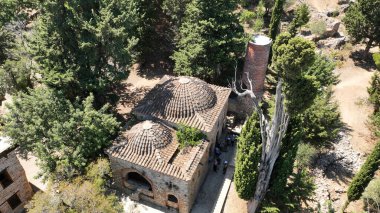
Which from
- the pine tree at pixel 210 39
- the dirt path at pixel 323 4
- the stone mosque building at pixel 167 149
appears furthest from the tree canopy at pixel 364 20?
the stone mosque building at pixel 167 149

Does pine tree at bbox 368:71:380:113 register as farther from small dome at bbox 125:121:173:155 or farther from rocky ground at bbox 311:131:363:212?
small dome at bbox 125:121:173:155

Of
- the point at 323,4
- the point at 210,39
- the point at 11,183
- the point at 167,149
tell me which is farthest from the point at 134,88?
the point at 323,4

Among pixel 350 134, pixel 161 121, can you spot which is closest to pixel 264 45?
pixel 161 121

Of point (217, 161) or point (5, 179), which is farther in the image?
point (217, 161)

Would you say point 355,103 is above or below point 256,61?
below

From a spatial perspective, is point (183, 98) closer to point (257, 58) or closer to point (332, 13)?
point (257, 58)

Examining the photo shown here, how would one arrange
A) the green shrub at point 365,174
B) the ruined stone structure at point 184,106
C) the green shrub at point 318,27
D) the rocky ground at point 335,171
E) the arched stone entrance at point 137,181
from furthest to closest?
the green shrub at point 318,27, the rocky ground at point 335,171, the ruined stone structure at point 184,106, the arched stone entrance at point 137,181, the green shrub at point 365,174

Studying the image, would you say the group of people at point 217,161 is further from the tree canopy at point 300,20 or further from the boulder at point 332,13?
the boulder at point 332,13

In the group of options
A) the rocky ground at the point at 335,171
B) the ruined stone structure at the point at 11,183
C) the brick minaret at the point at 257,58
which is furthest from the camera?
the brick minaret at the point at 257,58
